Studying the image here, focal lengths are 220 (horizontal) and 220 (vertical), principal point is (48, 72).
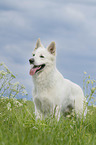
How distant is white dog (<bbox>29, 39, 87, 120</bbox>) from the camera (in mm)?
5516

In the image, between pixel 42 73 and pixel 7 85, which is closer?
pixel 42 73

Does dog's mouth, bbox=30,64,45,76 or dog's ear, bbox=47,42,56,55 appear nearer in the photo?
dog's mouth, bbox=30,64,45,76

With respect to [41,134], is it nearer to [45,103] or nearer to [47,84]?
[45,103]

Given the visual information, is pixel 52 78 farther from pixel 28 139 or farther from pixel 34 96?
pixel 28 139

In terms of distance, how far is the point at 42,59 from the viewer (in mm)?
5500

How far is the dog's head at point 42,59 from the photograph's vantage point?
5.40m

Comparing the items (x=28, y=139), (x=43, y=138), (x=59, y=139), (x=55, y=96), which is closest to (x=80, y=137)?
(x=59, y=139)

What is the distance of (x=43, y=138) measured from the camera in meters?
3.53

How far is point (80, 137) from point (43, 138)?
0.85 metres

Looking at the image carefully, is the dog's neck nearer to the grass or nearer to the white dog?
the white dog

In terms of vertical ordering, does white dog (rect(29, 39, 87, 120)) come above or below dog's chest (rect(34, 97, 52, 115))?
above

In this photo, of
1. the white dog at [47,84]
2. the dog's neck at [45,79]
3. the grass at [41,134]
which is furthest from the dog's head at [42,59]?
the grass at [41,134]

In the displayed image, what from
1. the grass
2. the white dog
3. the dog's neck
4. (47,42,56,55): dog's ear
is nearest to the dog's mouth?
the white dog

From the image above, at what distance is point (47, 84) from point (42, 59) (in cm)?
70
